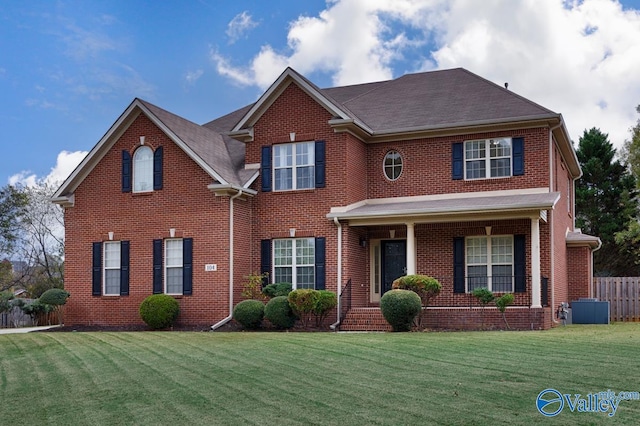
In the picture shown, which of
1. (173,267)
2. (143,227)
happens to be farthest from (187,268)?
(143,227)

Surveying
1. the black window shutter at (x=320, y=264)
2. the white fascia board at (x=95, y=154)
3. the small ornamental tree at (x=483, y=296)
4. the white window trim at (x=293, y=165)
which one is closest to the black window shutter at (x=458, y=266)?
the small ornamental tree at (x=483, y=296)

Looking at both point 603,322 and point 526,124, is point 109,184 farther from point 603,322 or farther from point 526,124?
point 603,322

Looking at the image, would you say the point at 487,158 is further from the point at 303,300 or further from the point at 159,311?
the point at 159,311

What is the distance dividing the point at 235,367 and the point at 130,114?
14341 mm

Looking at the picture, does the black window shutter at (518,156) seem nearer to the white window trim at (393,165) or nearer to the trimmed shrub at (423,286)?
the white window trim at (393,165)

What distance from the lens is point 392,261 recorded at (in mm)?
23969

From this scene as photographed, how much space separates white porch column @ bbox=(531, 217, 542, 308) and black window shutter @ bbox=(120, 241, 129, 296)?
12509mm

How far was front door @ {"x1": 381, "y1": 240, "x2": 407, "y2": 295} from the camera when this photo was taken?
23.8 m

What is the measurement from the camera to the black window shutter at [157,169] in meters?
24.0

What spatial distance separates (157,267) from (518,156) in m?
11.5

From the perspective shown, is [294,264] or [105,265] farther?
[105,265]

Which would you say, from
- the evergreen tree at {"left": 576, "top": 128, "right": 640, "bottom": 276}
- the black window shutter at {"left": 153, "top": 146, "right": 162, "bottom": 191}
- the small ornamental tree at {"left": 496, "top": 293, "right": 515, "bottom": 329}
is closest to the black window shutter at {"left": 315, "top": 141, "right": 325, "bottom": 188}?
the black window shutter at {"left": 153, "top": 146, "right": 162, "bottom": 191}

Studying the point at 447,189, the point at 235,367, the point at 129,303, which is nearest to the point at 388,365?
the point at 235,367

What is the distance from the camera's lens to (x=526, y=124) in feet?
72.3
